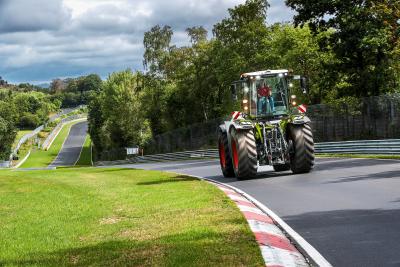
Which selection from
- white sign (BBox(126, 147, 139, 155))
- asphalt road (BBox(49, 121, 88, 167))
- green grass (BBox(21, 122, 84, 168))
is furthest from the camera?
asphalt road (BBox(49, 121, 88, 167))

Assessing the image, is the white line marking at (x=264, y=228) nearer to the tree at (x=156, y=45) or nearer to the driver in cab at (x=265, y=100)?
the driver in cab at (x=265, y=100)

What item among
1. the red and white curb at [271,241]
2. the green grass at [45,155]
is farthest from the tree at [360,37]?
the green grass at [45,155]

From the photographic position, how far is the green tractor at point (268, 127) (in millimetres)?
19141

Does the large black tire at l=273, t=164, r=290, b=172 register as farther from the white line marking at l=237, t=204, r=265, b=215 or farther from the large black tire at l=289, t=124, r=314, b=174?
the white line marking at l=237, t=204, r=265, b=215

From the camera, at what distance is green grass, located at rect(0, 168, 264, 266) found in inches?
286

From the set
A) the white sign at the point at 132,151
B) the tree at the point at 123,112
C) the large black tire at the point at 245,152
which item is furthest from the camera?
the tree at the point at 123,112

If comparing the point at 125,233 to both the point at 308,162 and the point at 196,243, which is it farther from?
the point at 308,162

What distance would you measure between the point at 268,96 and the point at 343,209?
9.57m

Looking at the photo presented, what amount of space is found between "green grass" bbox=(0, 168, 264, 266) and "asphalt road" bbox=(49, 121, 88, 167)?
266ft

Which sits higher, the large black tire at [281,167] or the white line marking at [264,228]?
the large black tire at [281,167]

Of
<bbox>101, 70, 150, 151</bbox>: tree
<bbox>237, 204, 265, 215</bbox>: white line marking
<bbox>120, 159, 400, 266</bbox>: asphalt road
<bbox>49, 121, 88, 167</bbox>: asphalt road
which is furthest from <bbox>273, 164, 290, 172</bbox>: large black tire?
<bbox>49, 121, 88, 167</bbox>: asphalt road

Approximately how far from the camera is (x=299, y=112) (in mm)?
20250

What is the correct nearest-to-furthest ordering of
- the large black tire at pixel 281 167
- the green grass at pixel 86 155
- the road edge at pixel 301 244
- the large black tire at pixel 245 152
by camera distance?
the road edge at pixel 301 244, the large black tire at pixel 245 152, the large black tire at pixel 281 167, the green grass at pixel 86 155

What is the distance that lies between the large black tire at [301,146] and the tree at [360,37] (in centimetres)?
1667
